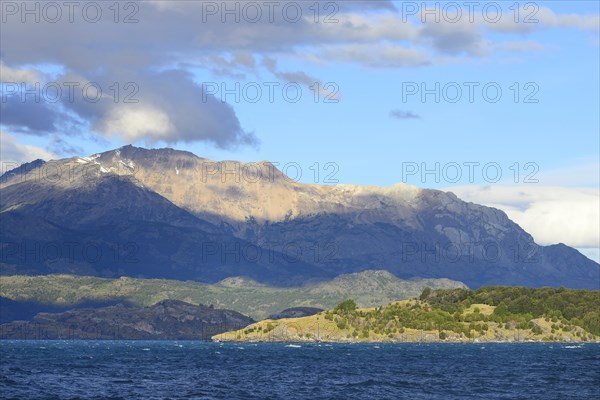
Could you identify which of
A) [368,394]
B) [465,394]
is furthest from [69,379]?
[465,394]

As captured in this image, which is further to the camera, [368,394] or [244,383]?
[244,383]

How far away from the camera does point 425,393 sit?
163 meters

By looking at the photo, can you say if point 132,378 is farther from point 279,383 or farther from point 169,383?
point 279,383

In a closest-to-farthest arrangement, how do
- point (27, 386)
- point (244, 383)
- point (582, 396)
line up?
point (582, 396) < point (27, 386) < point (244, 383)

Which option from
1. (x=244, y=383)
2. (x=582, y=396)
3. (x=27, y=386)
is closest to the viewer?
(x=582, y=396)

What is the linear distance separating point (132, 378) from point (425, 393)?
64.1 m

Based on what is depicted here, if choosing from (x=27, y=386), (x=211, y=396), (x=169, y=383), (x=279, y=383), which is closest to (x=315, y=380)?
(x=279, y=383)

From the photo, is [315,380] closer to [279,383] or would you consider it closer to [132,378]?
[279,383]

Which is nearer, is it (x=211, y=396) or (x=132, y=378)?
(x=211, y=396)

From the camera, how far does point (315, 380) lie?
628ft

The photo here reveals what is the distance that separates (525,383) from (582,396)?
25.7 meters

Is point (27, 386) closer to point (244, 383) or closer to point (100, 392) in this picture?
point (100, 392)

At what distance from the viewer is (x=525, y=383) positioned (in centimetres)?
17938

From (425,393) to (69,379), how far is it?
74642mm
